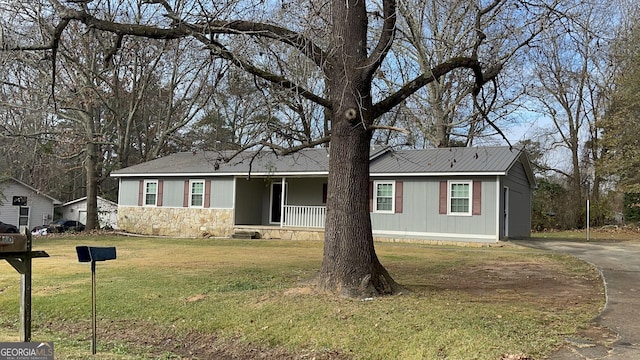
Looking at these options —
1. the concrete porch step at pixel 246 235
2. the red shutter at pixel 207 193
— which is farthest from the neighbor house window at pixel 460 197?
the red shutter at pixel 207 193

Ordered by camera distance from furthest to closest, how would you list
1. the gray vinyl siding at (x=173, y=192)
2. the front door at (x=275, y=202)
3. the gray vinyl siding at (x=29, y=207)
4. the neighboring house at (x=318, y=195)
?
the gray vinyl siding at (x=29, y=207) → the front door at (x=275, y=202) → the gray vinyl siding at (x=173, y=192) → the neighboring house at (x=318, y=195)

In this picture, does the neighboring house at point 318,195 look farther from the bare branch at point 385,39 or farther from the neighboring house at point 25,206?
the neighboring house at point 25,206

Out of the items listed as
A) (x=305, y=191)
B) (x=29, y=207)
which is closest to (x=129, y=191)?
(x=305, y=191)

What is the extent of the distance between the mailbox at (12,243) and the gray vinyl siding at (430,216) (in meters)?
15.9

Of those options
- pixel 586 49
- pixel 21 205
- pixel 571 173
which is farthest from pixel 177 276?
pixel 571 173

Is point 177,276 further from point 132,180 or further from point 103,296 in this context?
point 132,180

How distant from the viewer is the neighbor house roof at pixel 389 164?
1880cm

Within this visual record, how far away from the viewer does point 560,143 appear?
34719 mm

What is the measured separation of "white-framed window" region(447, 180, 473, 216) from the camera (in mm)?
18797

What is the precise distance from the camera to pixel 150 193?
83.8 ft

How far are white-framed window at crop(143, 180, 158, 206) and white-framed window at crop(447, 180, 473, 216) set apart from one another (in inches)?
556

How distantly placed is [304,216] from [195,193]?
18.2 feet

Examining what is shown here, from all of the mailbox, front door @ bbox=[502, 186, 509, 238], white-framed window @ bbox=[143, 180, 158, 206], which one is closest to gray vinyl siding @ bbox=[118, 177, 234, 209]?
white-framed window @ bbox=[143, 180, 158, 206]

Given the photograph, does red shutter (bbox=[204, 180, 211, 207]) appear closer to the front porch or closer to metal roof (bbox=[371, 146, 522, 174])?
the front porch
